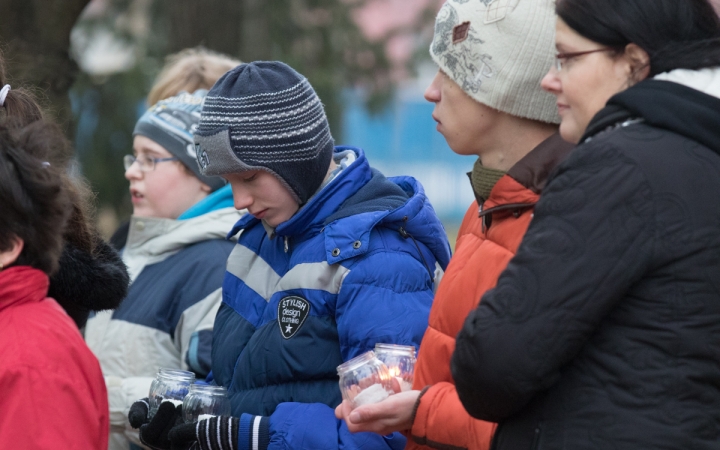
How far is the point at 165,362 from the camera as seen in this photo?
3658 millimetres

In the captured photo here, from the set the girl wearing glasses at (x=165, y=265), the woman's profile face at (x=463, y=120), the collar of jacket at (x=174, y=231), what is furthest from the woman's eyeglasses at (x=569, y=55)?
the collar of jacket at (x=174, y=231)

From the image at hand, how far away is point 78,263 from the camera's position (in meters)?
2.62

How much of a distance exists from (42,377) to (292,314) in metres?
0.76

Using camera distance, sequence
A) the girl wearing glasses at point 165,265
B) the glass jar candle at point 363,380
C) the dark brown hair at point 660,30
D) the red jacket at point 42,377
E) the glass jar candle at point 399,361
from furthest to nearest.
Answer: the girl wearing glasses at point 165,265, the glass jar candle at point 399,361, the glass jar candle at point 363,380, the red jacket at point 42,377, the dark brown hair at point 660,30

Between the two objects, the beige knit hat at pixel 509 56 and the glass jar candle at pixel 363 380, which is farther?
the beige knit hat at pixel 509 56

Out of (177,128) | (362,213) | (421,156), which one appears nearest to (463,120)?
(362,213)

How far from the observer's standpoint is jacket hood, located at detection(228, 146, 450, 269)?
106 inches

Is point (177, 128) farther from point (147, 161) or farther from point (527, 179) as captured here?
point (527, 179)

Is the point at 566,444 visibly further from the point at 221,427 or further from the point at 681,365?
the point at 221,427

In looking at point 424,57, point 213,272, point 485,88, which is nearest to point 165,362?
point 213,272

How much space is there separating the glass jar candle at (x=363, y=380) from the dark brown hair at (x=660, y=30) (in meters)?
0.91

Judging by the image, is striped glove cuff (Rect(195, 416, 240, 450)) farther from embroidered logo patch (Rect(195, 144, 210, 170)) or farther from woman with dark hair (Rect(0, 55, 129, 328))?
embroidered logo patch (Rect(195, 144, 210, 170))

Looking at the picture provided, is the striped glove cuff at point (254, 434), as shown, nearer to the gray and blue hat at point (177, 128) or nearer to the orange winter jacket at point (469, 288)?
the orange winter jacket at point (469, 288)

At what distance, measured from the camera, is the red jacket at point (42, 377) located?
2100mm
